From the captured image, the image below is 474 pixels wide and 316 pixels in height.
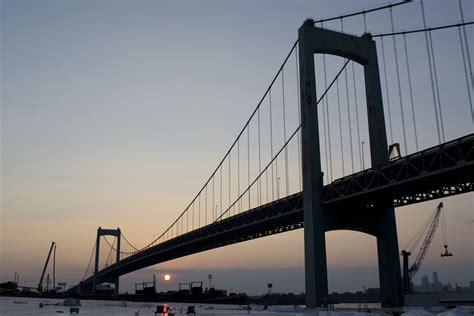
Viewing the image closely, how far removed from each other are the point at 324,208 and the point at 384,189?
9.50 m

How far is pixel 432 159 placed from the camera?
45.0 m

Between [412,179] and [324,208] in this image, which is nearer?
[412,179]

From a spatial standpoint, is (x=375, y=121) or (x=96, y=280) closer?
(x=375, y=121)

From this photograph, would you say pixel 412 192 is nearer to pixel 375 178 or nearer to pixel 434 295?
pixel 375 178

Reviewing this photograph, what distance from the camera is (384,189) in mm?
50500

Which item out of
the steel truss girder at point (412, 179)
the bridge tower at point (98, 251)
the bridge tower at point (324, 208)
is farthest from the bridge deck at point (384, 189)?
the bridge tower at point (98, 251)

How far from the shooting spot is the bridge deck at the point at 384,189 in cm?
4369

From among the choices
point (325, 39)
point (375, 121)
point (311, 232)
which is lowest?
point (311, 232)

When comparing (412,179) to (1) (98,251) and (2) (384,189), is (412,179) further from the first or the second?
(1) (98,251)

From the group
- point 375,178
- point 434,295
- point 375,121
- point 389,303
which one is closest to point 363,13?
point 375,121

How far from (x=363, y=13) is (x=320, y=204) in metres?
24.7

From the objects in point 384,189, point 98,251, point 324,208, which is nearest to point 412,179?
point 384,189

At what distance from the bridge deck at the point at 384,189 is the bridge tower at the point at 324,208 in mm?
1569

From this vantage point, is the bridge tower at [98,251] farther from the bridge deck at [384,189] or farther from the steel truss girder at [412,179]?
the steel truss girder at [412,179]
